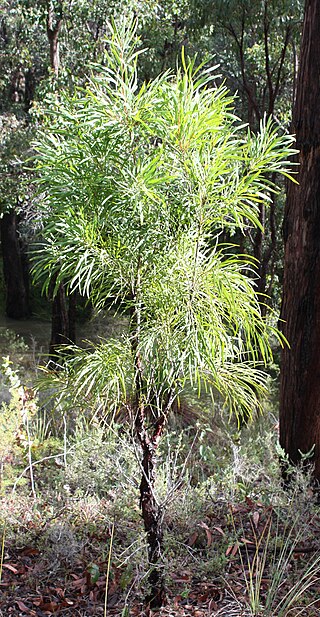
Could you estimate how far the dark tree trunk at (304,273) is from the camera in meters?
4.54

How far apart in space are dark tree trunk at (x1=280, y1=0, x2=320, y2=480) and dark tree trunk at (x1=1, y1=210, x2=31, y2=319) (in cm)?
972

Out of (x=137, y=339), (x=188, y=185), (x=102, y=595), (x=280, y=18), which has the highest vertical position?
(x=280, y=18)

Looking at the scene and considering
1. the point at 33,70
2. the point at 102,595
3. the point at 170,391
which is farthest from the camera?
the point at 33,70

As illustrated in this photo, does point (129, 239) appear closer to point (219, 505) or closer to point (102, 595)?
point (102, 595)

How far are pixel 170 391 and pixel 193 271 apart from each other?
721 mm

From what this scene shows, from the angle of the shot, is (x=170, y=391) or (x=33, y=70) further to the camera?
(x=33, y=70)

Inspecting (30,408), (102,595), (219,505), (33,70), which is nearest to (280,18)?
(33,70)

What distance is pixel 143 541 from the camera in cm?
378

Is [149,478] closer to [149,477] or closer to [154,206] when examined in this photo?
[149,477]

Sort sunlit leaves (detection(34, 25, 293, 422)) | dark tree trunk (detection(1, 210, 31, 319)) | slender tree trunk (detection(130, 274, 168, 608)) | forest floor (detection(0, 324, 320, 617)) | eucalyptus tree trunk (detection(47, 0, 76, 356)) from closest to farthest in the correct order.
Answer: sunlit leaves (detection(34, 25, 293, 422)) < slender tree trunk (detection(130, 274, 168, 608)) < forest floor (detection(0, 324, 320, 617)) < eucalyptus tree trunk (detection(47, 0, 76, 356)) < dark tree trunk (detection(1, 210, 31, 319))

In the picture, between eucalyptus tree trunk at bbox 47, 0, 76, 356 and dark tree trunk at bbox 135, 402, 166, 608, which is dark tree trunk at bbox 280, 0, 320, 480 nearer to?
dark tree trunk at bbox 135, 402, 166, 608

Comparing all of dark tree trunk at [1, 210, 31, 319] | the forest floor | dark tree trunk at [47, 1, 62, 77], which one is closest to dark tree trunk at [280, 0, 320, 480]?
the forest floor

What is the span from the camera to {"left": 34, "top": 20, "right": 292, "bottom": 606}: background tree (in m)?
2.62

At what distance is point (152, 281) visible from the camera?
295cm
